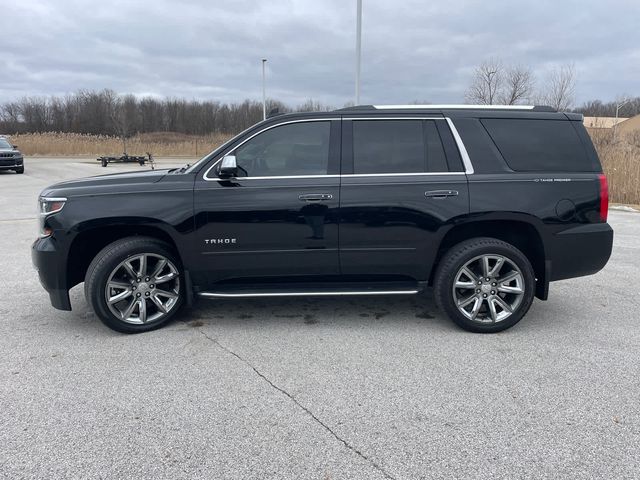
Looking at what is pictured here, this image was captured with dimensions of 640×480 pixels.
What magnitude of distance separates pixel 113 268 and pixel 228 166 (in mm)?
1331

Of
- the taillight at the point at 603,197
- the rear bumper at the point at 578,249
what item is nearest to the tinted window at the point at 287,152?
the rear bumper at the point at 578,249

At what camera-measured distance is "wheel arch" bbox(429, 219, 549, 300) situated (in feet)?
14.7

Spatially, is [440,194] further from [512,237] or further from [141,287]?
[141,287]

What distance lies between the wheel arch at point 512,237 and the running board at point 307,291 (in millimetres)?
385

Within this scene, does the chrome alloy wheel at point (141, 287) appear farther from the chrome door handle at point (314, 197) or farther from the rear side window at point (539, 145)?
the rear side window at point (539, 145)

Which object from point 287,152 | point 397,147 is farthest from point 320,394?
point 397,147

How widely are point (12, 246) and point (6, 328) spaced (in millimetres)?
4165

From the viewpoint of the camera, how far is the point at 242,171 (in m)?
4.38

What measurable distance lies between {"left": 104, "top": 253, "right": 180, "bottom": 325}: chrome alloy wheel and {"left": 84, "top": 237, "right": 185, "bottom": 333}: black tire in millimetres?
29

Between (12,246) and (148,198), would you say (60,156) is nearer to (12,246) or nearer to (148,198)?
(12,246)

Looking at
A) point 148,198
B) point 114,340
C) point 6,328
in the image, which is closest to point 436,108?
point 148,198

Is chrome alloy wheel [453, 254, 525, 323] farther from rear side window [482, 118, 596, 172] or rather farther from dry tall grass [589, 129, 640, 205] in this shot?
dry tall grass [589, 129, 640, 205]

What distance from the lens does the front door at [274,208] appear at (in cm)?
430

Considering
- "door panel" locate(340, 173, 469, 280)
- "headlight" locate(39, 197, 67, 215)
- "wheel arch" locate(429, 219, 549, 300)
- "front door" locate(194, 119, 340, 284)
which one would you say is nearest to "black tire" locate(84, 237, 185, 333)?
"front door" locate(194, 119, 340, 284)
